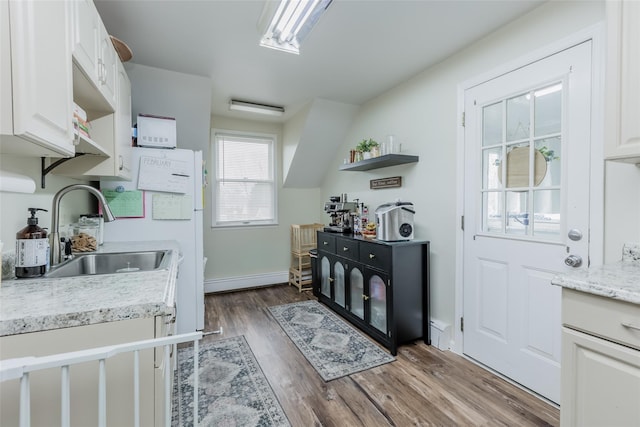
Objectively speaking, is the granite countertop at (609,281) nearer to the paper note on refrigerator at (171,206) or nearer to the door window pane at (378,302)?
the door window pane at (378,302)

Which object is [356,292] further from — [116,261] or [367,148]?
[116,261]

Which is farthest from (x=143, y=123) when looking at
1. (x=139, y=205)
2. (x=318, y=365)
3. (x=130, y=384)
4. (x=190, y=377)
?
(x=318, y=365)

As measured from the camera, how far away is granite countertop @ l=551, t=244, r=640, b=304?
1.00 meters

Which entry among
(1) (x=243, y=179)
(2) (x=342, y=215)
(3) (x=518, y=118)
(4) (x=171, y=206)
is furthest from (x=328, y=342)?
(1) (x=243, y=179)

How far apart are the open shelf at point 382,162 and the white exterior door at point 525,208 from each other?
55cm

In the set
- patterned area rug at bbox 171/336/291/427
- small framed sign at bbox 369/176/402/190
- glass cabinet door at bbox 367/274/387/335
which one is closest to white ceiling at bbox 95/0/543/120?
small framed sign at bbox 369/176/402/190

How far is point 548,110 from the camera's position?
5.88 ft

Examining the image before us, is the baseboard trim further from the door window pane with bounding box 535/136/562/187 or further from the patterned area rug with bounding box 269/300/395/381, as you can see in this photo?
the door window pane with bounding box 535/136/562/187

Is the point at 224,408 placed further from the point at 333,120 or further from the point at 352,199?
the point at 333,120

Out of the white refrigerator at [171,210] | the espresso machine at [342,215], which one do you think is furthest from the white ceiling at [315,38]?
the espresso machine at [342,215]

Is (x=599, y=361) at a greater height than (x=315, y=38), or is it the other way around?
(x=315, y=38)

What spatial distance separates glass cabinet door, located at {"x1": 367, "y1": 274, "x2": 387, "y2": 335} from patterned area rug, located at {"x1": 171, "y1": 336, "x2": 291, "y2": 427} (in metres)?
1.05

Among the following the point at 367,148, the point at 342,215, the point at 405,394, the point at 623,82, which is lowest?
the point at 405,394

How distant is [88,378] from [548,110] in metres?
2.55
